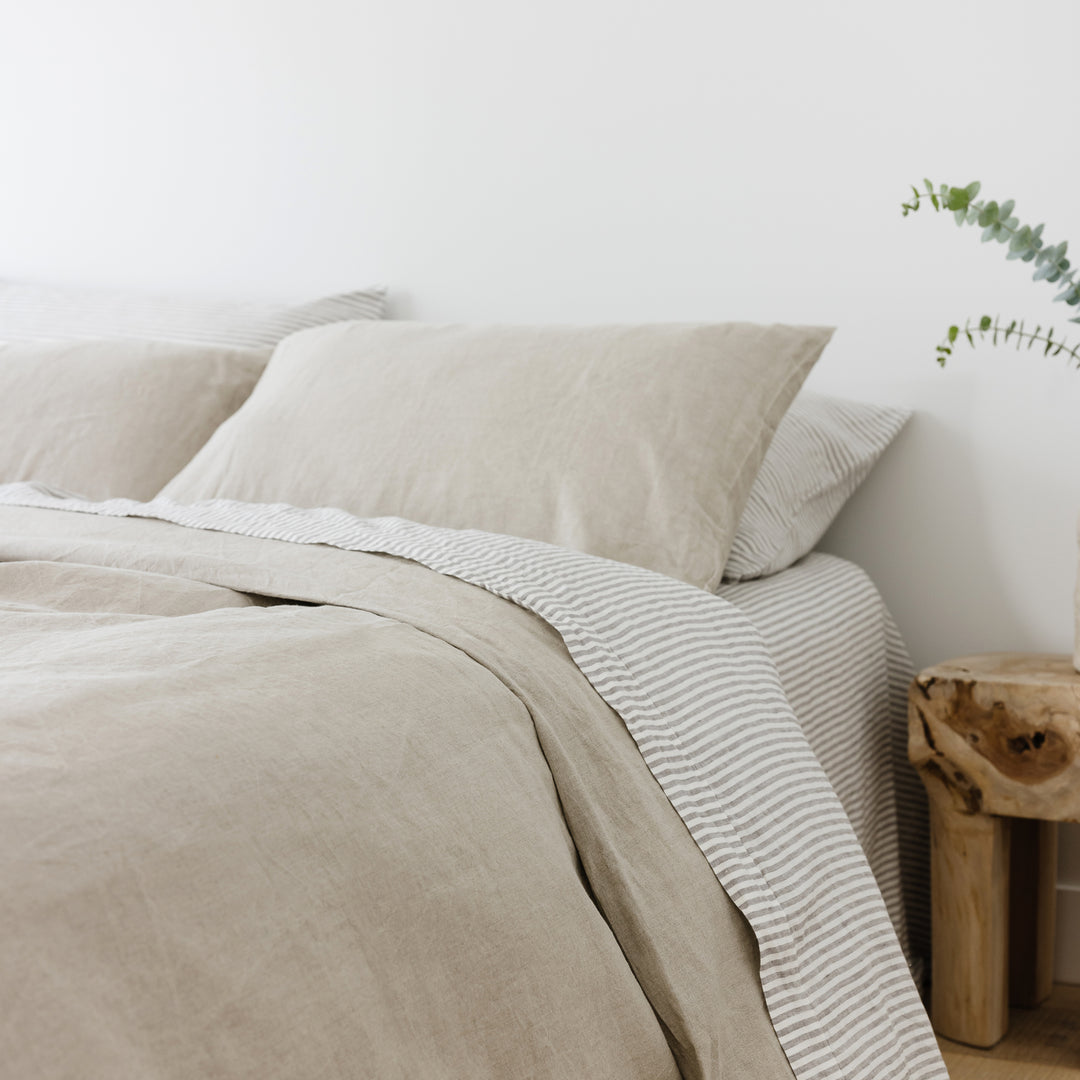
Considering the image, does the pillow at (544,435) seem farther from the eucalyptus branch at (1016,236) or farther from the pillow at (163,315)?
the pillow at (163,315)

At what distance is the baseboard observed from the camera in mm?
1757

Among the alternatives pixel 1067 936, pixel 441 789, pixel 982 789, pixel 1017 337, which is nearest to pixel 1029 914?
pixel 1067 936

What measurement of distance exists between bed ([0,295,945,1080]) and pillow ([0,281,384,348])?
2.28 ft

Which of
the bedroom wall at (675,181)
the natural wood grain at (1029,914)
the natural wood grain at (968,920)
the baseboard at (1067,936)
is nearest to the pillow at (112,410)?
the bedroom wall at (675,181)

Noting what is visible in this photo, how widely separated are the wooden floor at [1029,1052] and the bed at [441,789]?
26 centimetres

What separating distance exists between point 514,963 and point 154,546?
62 cm

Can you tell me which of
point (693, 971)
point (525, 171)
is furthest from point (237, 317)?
point (693, 971)

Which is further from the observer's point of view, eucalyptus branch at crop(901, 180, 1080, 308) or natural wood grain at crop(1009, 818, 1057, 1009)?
natural wood grain at crop(1009, 818, 1057, 1009)

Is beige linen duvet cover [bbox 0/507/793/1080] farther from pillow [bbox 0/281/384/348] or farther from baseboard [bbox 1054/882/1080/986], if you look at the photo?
pillow [bbox 0/281/384/348]

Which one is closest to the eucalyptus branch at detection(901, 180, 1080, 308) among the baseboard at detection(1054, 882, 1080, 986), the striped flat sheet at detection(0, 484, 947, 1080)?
the striped flat sheet at detection(0, 484, 947, 1080)

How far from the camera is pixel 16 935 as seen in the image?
523 millimetres

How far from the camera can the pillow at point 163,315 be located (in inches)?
84.0

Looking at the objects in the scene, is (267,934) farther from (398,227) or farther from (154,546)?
(398,227)

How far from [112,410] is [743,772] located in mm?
1221
